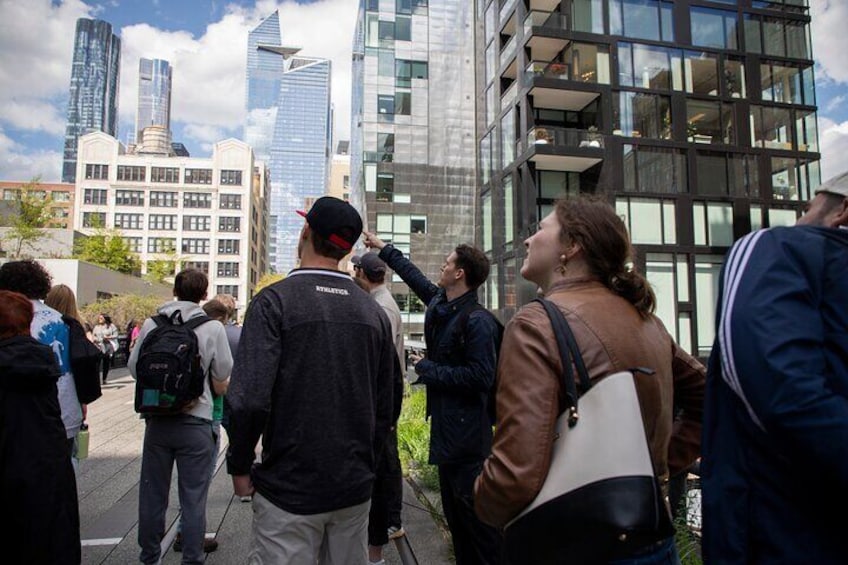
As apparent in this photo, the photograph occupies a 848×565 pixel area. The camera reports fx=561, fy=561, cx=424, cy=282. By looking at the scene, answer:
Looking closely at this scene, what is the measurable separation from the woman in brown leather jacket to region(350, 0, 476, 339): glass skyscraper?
41.2m

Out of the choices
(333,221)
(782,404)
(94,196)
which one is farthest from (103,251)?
(782,404)

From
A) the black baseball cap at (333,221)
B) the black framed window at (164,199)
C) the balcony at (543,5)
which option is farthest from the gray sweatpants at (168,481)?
the black framed window at (164,199)

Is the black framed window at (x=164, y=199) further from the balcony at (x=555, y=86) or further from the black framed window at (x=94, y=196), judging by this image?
the balcony at (x=555, y=86)

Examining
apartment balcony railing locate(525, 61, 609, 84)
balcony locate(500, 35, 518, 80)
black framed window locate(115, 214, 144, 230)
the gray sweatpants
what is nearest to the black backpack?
the gray sweatpants

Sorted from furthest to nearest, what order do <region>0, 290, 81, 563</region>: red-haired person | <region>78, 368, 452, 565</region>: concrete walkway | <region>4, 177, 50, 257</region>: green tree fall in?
<region>4, 177, 50, 257</region>: green tree, <region>78, 368, 452, 565</region>: concrete walkway, <region>0, 290, 81, 563</region>: red-haired person

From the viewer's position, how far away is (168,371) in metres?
3.60

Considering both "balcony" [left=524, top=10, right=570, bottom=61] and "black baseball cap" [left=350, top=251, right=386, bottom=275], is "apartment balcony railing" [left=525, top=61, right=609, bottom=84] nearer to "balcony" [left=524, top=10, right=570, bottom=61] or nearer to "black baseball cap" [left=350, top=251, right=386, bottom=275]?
"balcony" [left=524, top=10, right=570, bottom=61]

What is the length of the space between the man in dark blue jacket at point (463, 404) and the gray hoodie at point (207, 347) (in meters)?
1.44

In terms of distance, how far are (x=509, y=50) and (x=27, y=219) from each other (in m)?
33.0

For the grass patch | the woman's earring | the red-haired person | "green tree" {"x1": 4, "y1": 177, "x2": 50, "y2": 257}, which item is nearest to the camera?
the woman's earring

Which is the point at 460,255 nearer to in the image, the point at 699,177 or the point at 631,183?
the point at 631,183

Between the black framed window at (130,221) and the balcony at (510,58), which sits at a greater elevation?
the black framed window at (130,221)

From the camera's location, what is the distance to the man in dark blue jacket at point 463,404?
322 centimetres

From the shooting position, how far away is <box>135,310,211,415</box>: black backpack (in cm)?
356
